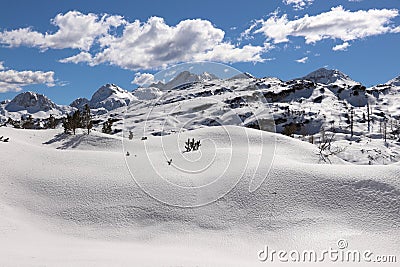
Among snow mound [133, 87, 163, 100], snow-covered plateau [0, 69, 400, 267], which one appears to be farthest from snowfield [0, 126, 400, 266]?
snow mound [133, 87, 163, 100]

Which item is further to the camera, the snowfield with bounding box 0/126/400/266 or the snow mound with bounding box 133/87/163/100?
the snow mound with bounding box 133/87/163/100

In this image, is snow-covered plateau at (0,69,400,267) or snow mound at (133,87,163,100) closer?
snow-covered plateau at (0,69,400,267)

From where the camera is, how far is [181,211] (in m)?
6.66

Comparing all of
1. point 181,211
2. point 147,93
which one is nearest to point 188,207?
point 181,211

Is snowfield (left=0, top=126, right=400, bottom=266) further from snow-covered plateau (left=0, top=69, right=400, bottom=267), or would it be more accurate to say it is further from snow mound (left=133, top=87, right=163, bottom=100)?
snow mound (left=133, top=87, right=163, bottom=100)

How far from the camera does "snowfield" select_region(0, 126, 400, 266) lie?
5.27m

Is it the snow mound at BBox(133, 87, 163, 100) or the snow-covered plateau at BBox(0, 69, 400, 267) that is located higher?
the snow mound at BBox(133, 87, 163, 100)

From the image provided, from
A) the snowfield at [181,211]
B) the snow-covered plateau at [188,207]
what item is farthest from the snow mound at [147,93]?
the snowfield at [181,211]

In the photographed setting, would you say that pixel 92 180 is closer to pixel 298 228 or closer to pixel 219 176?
pixel 219 176

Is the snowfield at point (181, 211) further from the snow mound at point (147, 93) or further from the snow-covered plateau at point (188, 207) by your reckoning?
the snow mound at point (147, 93)

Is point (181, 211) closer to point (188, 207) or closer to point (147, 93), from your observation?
point (188, 207)

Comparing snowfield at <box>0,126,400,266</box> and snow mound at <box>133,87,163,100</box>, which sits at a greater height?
snow mound at <box>133,87,163,100</box>

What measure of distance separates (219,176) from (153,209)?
1.72 meters

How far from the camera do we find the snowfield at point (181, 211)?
17.3ft
